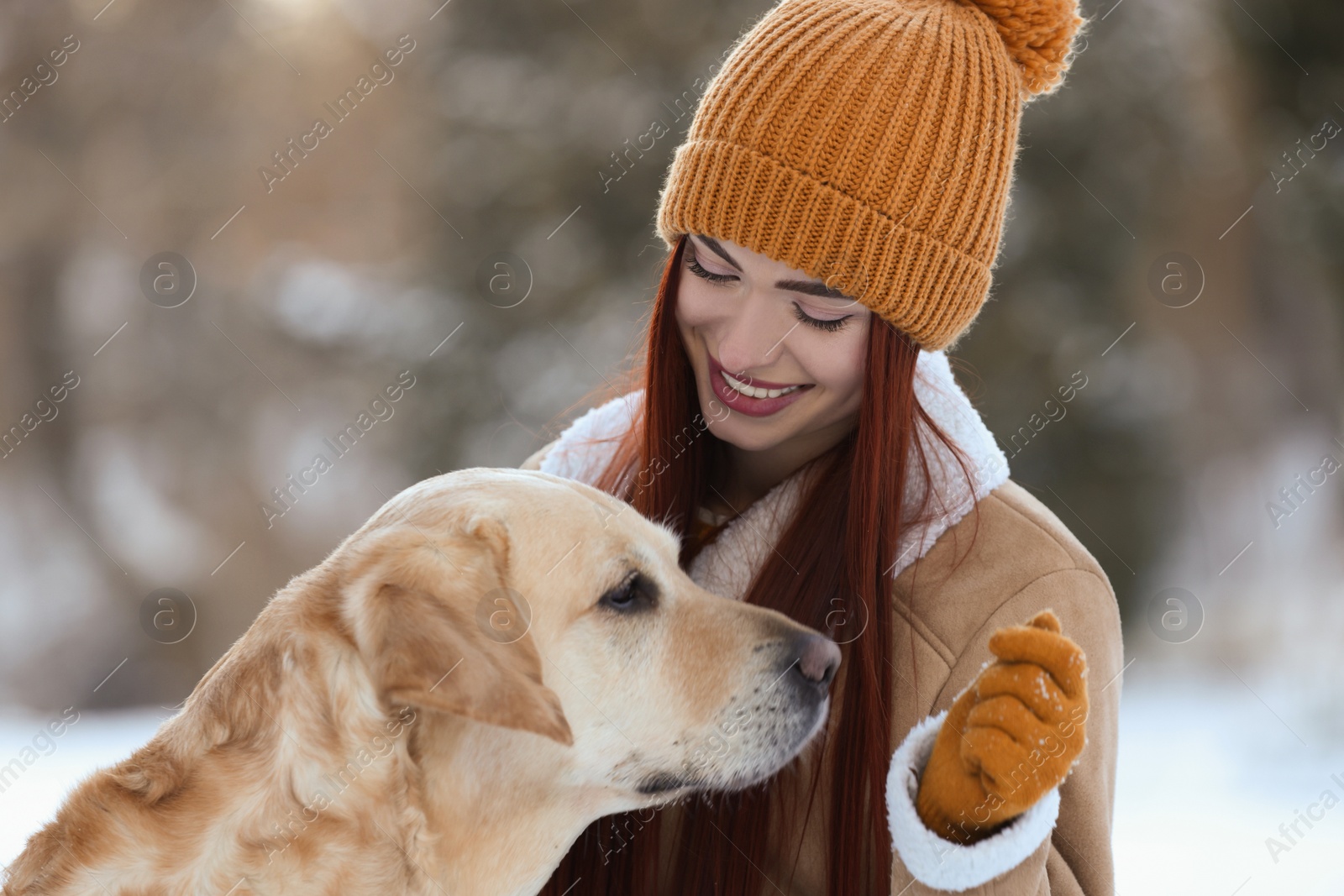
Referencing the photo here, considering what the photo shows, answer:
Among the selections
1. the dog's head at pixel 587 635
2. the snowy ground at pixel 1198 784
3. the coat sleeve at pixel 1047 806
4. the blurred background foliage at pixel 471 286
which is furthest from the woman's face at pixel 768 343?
the blurred background foliage at pixel 471 286

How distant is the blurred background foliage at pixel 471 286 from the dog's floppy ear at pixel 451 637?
396 cm

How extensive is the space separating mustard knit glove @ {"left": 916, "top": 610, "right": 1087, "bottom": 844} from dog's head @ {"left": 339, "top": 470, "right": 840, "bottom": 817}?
0.34 metres

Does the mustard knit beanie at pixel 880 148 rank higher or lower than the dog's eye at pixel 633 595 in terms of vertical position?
higher

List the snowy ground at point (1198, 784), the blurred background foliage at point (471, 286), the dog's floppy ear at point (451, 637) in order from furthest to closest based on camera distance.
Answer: the blurred background foliage at point (471, 286) → the snowy ground at point (1198, 784) → the dog's floppy ear at point (451, 637)

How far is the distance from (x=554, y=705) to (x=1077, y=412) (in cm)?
477

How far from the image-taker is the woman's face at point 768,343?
2.07 metres

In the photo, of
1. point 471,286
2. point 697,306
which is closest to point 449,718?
point 697,306

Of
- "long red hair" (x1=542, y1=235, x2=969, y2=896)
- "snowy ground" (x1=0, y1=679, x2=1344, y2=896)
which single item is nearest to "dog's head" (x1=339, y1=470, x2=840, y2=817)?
"long red hair" (x1=542, y1=235, x2=969, y2=896)

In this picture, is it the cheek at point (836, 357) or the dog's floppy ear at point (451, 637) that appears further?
the cheek at point (836, 357)

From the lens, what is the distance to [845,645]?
201 centimetres

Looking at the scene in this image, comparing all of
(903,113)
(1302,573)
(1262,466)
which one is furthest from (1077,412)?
(903,113)

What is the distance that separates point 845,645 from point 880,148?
101 centimetres

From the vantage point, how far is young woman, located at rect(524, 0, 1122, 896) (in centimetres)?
195

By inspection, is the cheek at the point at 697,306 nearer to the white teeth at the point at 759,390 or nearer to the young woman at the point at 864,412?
the young woman at the point at 864,412
